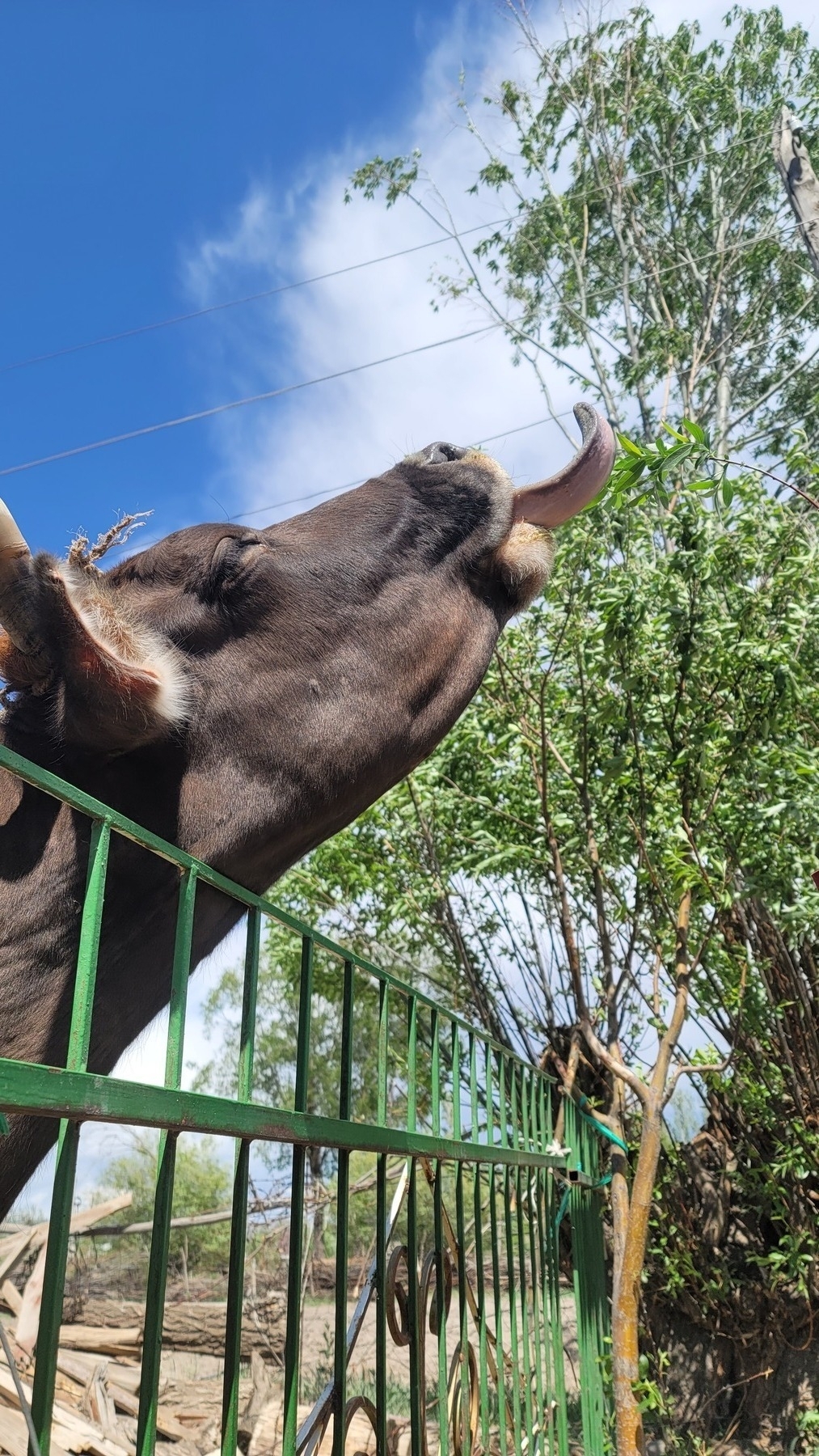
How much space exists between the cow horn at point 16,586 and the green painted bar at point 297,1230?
73 cm

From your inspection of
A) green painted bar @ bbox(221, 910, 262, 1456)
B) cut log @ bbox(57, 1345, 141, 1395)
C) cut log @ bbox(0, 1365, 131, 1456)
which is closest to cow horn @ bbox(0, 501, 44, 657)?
green painted bar @ bbox(221, 910, 262, 1456)

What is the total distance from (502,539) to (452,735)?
14.4 ft

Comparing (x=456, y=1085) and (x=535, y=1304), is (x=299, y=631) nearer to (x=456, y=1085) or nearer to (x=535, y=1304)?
(x=456, y=1085)

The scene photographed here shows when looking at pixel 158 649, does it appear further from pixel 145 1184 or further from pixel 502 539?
pixel 145 1184

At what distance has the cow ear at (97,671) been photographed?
1622 mm

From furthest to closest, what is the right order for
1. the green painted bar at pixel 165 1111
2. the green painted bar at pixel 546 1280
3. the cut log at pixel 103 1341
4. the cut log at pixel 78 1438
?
the cut log at pixel 103 1341, the cut log at pixel 78 1438, the green painted bar at pixel 546 1280, the green painted bar at pixel 165 1111


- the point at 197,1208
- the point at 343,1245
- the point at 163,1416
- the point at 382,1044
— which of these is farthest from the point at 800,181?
the point at 197,1208

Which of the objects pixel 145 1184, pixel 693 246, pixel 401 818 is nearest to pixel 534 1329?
pixel 145 1184

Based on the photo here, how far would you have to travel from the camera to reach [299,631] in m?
2.02

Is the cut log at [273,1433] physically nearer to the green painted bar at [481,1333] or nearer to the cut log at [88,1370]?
the cut log at [88,1370]

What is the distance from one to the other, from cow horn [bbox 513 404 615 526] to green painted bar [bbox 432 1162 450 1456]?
137 cm

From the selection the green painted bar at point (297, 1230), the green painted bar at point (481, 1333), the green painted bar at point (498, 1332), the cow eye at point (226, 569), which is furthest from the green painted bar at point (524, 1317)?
the cow eye at point (226, 569)

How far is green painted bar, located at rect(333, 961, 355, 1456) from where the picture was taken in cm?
130

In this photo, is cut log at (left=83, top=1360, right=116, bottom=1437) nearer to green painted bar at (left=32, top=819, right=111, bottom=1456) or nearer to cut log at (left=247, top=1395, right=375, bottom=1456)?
cut log at (left=247, top=1395, right=375, bottom=1456)
